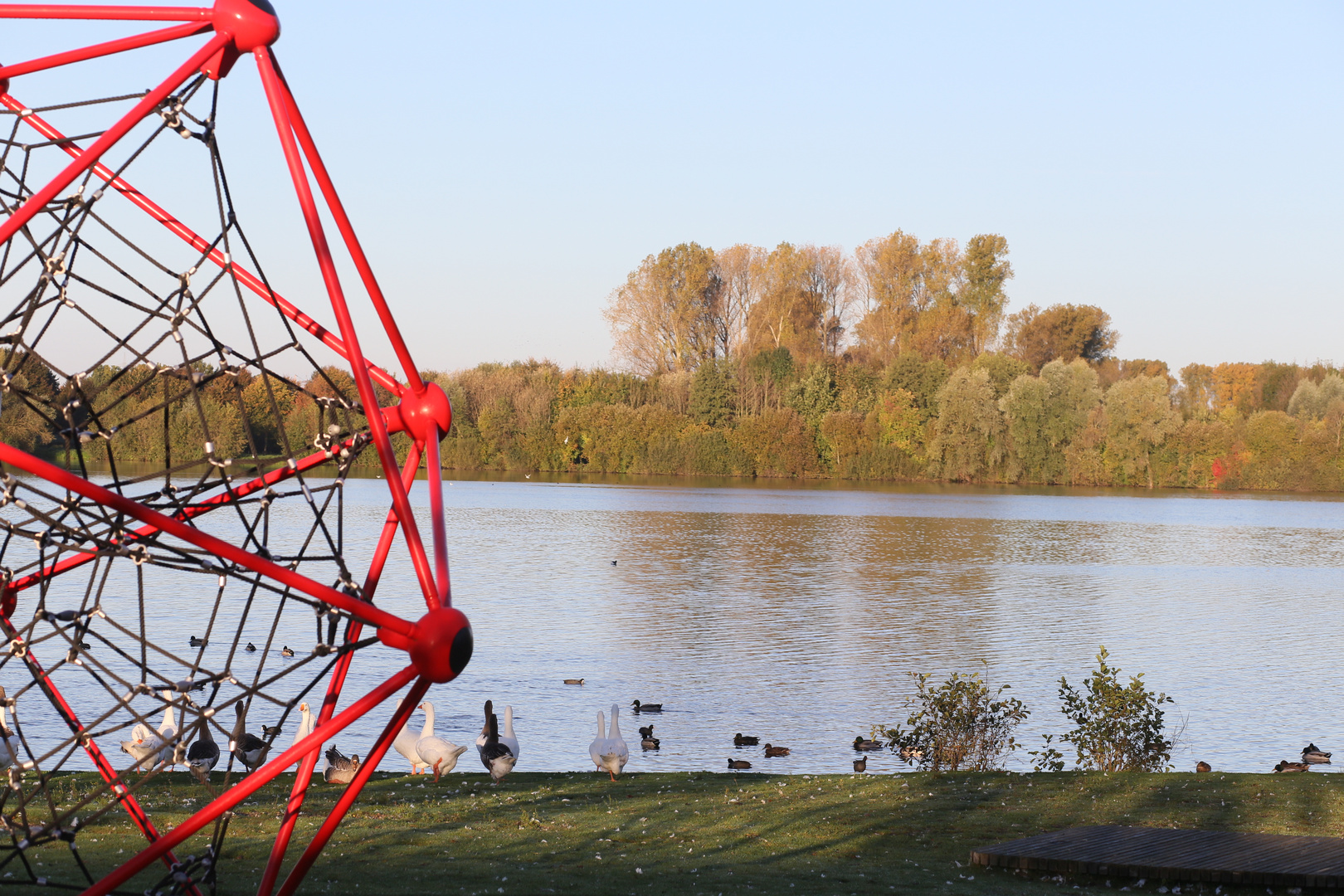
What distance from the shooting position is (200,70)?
526 cm

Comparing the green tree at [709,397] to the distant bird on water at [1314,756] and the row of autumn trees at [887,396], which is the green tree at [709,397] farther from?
the distant bird on water at [1314,756]

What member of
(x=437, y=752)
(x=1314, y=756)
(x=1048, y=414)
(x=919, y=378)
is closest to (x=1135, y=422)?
(x=1048, y=414)

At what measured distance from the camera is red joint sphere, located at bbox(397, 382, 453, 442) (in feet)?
19.1

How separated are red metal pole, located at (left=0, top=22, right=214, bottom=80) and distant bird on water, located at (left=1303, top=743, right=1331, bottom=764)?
1392cm

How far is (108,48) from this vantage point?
530cm

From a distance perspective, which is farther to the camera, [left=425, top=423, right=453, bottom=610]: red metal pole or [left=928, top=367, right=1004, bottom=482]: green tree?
[left=928, top=367, right=1004, bottom=482]: green tree

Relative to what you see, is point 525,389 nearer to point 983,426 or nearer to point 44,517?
point 983,426

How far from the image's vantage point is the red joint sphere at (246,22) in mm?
5105

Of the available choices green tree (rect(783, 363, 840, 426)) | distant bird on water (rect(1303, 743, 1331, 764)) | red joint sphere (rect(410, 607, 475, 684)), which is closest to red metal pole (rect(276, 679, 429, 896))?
red joint sphere (rect(410, 607, 475, 684))

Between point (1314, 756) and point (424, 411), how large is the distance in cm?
1262

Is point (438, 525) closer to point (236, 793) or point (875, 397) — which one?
point (236, 793)

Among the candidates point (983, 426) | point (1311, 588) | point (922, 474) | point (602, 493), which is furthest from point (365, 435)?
point (922, 474)

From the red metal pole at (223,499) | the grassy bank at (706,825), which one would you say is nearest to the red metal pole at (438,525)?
the red metal pole at (223,499)

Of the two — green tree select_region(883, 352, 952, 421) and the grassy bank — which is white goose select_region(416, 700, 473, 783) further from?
green tree select_region(883, 352, 952, 421)
